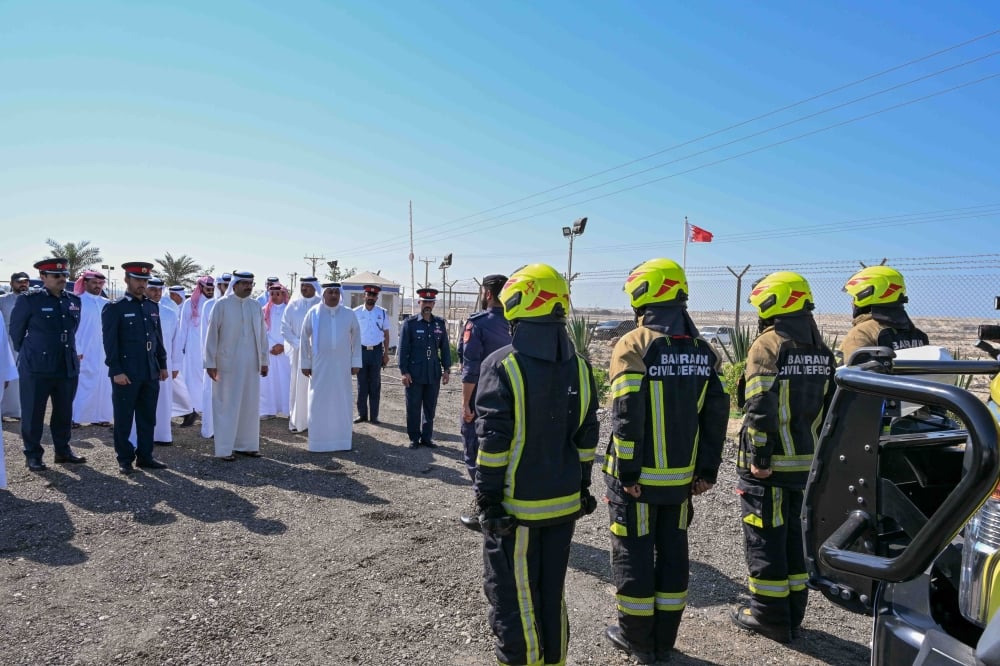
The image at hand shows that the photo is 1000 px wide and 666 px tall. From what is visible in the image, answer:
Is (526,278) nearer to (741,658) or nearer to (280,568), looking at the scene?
(741,658)

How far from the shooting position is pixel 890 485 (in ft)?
7.46

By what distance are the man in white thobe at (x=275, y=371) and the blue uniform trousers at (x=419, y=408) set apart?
3.01 m

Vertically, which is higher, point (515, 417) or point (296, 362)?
point (515, 417)

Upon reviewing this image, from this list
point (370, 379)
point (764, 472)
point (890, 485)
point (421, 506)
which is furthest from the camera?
point (370, 379)

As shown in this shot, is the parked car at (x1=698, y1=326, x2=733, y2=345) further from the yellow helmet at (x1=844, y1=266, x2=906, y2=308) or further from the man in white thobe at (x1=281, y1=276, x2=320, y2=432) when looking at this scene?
the man in white thobe at (x1=281, y1=276, x2=320, y2=432)

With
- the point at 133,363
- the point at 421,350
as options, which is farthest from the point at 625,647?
the point at 133,363

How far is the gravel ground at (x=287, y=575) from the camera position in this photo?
3.64m

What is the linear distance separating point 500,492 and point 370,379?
770 centimetres

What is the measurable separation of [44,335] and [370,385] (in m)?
4.44

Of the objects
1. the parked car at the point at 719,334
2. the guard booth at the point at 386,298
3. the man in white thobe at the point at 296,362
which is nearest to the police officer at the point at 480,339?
the man in white thobe at the point at 296,362

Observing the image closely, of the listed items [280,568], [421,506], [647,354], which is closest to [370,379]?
[421,506]

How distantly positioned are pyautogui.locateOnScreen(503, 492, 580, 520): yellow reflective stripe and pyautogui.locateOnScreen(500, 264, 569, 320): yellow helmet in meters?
0.86

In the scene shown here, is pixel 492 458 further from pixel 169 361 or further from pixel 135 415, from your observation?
pixel 169 361

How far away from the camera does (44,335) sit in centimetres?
709
